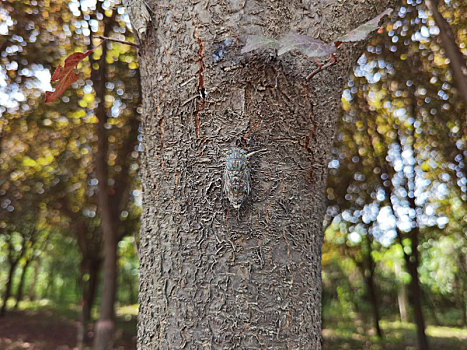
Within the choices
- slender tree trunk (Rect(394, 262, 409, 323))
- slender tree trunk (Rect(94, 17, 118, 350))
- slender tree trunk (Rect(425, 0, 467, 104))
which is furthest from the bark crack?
slender tree trunk (Rect(394, 262, 409, 323))

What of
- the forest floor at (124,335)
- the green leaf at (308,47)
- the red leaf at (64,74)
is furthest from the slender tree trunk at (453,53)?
the forest floor at (124,335)

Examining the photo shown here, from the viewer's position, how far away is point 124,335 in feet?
30.6

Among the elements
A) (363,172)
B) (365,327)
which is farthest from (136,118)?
(365,327)

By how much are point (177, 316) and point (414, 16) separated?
4.81m

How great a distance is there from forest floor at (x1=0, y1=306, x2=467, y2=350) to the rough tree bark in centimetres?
838

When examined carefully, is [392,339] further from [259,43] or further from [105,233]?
[259,43]

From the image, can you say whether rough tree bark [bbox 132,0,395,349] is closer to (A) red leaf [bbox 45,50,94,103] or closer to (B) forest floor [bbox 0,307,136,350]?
(A) red leaf [bbox 45,50,94,103]

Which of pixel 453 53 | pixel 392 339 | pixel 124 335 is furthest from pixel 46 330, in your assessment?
pixel 453 53

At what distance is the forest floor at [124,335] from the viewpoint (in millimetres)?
8547

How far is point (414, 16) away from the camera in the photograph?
4.56m

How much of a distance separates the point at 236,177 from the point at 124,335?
9.64 m

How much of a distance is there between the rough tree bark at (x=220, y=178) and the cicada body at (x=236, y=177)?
2cm

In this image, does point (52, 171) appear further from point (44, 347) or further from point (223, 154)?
point (223, 154)

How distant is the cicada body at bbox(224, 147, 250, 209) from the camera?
850mm
